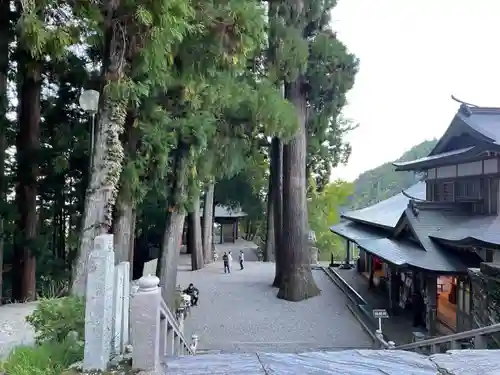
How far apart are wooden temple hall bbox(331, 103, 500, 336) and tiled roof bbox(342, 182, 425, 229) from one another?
0.77 m

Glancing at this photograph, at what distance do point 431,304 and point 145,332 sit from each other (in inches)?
358

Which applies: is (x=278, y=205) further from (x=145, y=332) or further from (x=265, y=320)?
(x=145, y=332)

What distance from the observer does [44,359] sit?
113 inches

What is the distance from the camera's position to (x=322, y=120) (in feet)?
54.2

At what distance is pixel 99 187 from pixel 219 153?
608cm

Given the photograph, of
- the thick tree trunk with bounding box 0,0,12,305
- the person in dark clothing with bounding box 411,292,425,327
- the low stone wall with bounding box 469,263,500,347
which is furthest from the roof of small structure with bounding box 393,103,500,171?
the thick tree trunk with bounding box 0,0,12,305

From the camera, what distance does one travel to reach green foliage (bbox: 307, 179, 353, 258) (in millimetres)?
33781

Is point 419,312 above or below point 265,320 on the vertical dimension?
above

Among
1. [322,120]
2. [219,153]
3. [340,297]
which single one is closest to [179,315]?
[219,153]

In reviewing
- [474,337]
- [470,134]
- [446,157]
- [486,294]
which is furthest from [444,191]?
[474,337]

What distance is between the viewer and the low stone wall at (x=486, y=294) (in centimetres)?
715

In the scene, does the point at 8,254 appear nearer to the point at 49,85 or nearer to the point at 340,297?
the point at 49,85

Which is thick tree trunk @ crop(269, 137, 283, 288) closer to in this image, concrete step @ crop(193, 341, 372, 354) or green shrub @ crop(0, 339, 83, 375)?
concrete step @ crop(193, 341, 372, 354)

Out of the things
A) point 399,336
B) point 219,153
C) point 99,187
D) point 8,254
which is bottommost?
point 399,336
